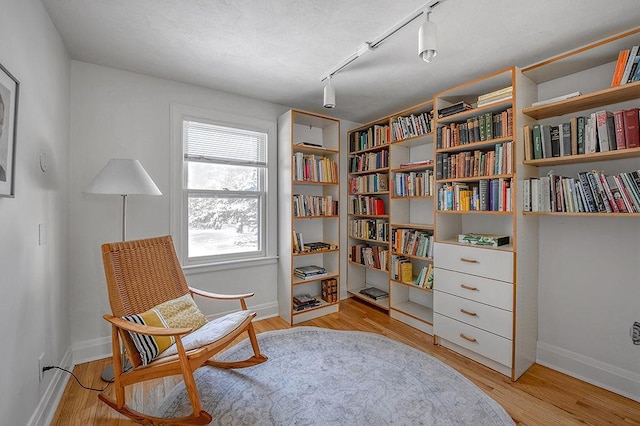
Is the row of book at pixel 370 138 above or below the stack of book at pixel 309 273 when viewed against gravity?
above

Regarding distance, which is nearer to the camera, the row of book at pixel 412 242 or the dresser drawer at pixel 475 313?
the dresser drawer at pixel 475 313

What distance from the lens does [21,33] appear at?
1345 millimetres

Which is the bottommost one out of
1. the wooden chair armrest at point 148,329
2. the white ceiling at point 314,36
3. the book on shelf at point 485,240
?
the wooden chair armrest at point 148,329

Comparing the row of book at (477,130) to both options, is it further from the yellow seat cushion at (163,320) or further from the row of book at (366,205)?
the yellow seat cushion at (163,320)

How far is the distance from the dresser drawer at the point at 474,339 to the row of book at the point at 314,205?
5.11 feet

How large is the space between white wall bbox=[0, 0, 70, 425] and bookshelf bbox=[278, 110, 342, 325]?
71.7 inches

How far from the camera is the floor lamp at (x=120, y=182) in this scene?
188 cm

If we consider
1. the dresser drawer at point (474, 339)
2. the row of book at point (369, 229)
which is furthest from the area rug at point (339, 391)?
the row of book at point (369, 229)

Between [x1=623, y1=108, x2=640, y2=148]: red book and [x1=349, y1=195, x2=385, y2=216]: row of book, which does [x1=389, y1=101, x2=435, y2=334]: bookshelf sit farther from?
[x1=623, y1=108, x2=640, y2=148]: red book

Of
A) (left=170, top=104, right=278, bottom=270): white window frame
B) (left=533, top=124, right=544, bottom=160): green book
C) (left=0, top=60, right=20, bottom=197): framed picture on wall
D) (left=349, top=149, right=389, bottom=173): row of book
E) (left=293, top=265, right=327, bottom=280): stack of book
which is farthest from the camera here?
(left=349, top=149, right=389, bottom=173): row of book

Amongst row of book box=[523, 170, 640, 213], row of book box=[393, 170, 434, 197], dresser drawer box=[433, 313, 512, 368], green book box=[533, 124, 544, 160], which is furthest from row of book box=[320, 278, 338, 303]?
green book box=[533, 124, 544, 160]

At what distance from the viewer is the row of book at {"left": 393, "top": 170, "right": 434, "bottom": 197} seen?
2.82 meters

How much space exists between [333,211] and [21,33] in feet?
8.84

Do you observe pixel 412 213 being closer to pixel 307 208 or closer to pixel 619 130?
pixel 307 208
